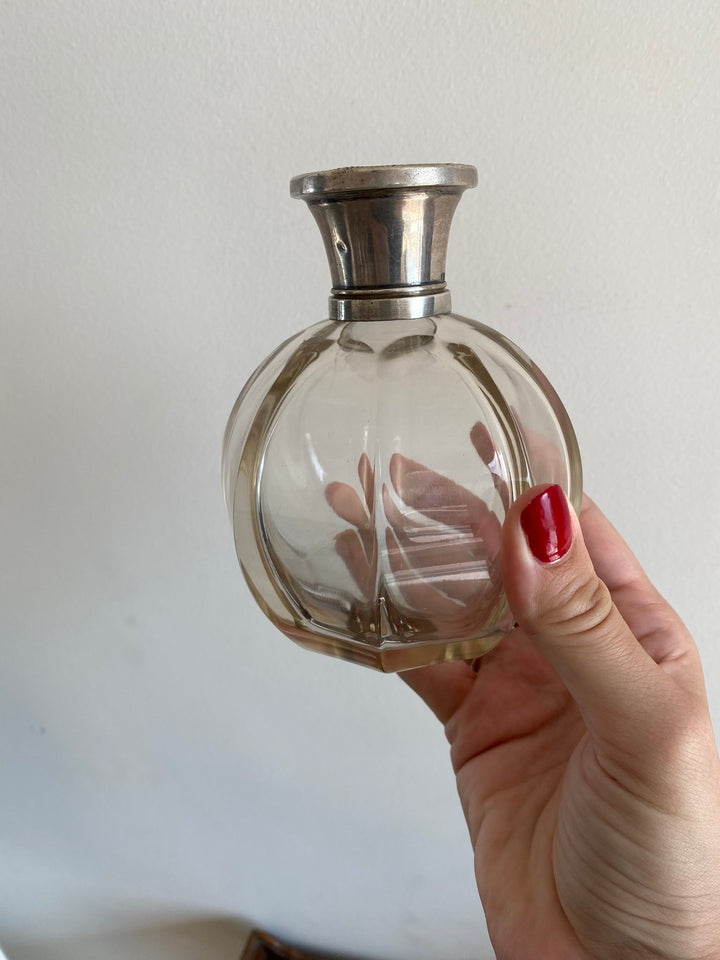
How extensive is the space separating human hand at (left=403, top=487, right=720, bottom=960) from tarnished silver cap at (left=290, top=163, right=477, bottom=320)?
0.37 feet

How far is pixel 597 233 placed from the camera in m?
0.50

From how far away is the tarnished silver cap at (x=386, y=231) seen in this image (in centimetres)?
33

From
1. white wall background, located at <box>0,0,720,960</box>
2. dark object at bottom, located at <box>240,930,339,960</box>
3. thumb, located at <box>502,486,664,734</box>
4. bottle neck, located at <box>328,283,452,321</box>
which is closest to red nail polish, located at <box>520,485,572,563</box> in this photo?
Answer: thumb, located at <box>502,486,664,734</box>

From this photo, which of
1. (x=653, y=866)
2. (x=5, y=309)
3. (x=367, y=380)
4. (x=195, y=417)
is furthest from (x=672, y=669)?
(x=5, y=309)

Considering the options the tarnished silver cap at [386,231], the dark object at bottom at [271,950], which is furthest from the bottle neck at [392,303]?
the dark object at bottom at [271,950]

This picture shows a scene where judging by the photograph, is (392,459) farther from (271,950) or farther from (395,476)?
(271,950)

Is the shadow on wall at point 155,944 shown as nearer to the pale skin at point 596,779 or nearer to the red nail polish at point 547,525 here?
the pale skin at point 596,779

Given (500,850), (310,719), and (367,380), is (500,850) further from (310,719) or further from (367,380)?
(367,380)

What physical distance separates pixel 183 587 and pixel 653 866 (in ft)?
1.35

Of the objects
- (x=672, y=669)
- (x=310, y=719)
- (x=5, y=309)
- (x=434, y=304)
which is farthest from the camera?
(x=310, y=719)

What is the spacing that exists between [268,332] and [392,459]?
0.22 metres

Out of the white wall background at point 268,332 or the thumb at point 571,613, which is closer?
the thumb at point 571,613

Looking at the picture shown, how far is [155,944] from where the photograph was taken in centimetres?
87

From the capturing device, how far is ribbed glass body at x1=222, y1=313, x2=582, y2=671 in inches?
14.8
